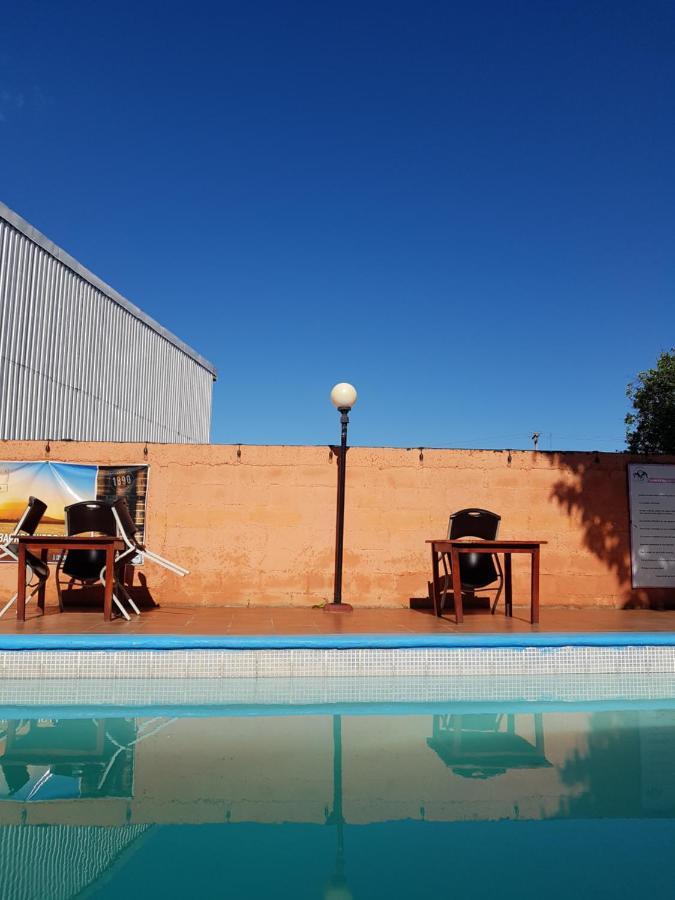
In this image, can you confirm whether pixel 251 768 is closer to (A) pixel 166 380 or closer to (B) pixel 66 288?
(B) pixel 66 288

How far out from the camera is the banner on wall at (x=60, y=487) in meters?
7.89

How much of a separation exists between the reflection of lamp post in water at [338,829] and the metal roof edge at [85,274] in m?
13.5

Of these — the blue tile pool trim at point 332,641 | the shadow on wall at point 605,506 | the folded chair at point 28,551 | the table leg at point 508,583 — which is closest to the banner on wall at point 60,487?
the folded chair at point 28,551

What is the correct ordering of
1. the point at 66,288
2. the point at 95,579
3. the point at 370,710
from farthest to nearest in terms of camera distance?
the point at 66,288 < the point at 95,579 < the point at 370,710

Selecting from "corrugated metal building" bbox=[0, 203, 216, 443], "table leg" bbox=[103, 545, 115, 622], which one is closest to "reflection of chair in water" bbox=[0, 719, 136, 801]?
"table leg" bbox=[103, 545, 115, 622]

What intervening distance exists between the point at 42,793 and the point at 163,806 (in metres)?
0.52

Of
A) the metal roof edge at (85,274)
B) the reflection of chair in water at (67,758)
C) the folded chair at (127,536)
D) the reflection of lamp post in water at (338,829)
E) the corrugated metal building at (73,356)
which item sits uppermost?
the metal roof edge at (85,274)

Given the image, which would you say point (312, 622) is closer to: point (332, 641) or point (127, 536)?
point (332, 641)

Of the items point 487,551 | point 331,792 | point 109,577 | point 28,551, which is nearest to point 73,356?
point 28,551

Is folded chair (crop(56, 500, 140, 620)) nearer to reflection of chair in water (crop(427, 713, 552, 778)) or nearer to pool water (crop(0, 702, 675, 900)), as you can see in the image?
pool water (crop(0, 702, 675, 900))

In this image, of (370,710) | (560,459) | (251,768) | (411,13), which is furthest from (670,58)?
(251,768)

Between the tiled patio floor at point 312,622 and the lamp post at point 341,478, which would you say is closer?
the tiled patio floor at point 312,622

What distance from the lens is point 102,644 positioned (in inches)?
187

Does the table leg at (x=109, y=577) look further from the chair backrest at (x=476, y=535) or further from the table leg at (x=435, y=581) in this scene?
the chair backrest at (x=476, y=535)
